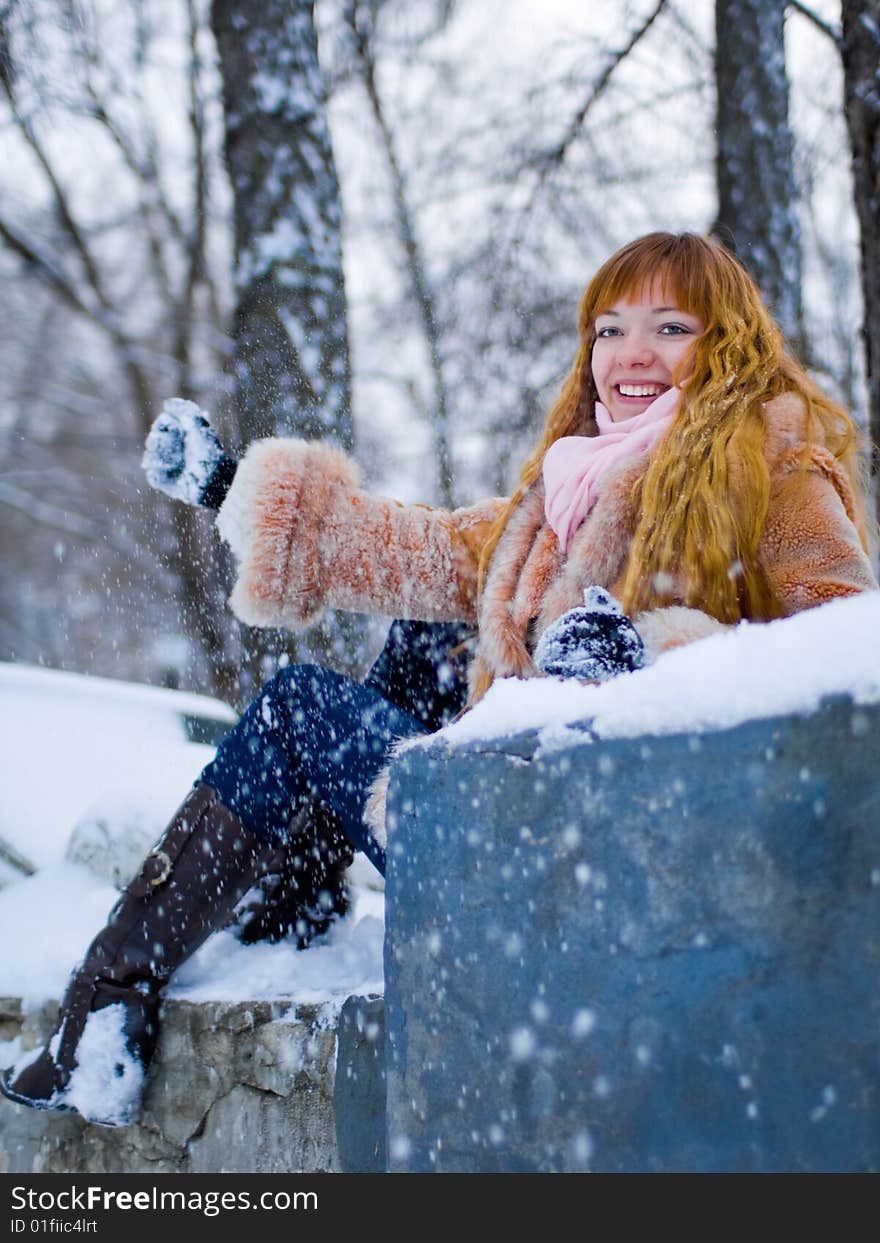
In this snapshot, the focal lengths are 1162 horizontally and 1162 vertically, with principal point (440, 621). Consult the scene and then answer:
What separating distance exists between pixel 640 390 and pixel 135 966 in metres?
1.33

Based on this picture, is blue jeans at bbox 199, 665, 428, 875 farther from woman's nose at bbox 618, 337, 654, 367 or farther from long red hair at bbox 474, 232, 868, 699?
woman's nose at bbox 618, 337, 654, 367

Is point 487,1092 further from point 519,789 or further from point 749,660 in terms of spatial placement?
point 749,660

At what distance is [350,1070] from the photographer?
188 cm

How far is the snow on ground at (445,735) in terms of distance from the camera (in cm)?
105

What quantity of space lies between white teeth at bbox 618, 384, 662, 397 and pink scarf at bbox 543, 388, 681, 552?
21 mm

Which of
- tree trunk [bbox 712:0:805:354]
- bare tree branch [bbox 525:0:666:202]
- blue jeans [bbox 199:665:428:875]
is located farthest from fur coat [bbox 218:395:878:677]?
bare tree branch [bbox 525:0:666:202]

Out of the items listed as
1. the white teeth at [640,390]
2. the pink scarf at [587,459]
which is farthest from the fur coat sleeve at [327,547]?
the white teeth at [640,390]

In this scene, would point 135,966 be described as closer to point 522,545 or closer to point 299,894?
point 299,894

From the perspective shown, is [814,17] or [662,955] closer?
[662,955]

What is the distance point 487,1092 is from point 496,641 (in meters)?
0.83

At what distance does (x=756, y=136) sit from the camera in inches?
180

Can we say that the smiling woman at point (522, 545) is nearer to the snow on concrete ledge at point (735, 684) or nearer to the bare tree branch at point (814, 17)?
the snow on concrete ledge at point (735, 684)

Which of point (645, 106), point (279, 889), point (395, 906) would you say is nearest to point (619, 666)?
point (395, 906)

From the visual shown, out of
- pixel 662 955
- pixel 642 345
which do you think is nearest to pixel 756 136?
pixel 642 345
